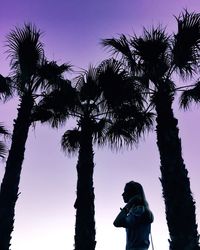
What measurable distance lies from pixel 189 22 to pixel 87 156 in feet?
18.0

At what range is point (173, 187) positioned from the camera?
29.0ft

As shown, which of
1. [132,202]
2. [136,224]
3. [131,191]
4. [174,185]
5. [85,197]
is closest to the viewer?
[136,224]

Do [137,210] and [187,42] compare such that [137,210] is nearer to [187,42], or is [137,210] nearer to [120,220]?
[120,220]

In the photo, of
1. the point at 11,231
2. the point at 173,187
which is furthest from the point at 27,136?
the point at 173,187

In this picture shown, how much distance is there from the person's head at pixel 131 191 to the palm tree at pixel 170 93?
179 inches

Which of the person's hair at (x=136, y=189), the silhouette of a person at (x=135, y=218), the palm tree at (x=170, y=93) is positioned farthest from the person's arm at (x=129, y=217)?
the palm tree at (x=170, y=93)

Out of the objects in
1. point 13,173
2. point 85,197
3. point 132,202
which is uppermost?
point 13,173

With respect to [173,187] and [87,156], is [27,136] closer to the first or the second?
[87,156]

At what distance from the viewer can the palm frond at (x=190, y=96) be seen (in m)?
12.0

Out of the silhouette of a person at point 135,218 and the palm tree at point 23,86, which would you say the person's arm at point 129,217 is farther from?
the palm tree at point 23,86

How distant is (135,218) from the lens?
3.95 m

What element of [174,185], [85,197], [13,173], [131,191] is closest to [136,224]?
[131,191]

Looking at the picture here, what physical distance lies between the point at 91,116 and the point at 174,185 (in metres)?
5.46

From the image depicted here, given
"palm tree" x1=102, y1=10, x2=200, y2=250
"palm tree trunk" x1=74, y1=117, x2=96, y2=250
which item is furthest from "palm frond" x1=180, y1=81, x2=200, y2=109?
"palm tree trunk" x1=74, y1=117, x2=96, y2=250
